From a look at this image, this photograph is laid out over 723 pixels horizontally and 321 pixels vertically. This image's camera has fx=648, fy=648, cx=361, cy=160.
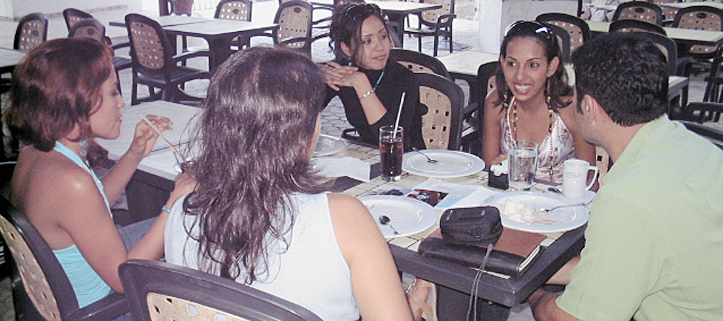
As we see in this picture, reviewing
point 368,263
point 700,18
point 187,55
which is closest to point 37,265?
point 368,263

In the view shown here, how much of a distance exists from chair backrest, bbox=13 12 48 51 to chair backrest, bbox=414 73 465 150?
Result: 382 centimetres

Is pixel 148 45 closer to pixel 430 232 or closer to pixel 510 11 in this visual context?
pixel 430 232

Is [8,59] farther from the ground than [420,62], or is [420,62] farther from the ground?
[420,62]

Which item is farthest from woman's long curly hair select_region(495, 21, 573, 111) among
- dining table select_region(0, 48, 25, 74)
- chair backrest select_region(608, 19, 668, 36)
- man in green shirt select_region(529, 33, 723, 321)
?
dining table select_region(0, 48, 25, 74)

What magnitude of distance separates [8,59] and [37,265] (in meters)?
3.55

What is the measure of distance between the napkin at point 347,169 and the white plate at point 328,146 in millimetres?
184

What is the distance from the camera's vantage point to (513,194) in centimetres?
184

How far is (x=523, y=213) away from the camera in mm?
1688

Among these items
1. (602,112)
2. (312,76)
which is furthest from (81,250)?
(602,112)

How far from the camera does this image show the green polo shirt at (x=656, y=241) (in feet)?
4.06

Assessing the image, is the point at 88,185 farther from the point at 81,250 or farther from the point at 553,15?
the point at 553,15

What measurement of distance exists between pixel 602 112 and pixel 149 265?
3.38 ft

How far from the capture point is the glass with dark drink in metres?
2.00

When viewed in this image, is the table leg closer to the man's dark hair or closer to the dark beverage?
the dark beverage
